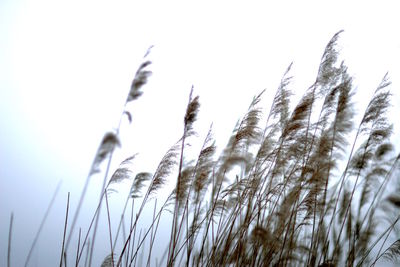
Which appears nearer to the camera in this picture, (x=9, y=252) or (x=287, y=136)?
(x=9, y=252)

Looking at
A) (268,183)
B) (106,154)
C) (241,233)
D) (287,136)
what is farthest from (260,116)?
(106,154)

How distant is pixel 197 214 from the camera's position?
10.9 ft

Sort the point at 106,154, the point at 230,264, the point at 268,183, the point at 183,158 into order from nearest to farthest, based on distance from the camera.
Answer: the point at 106,154
the point at 230,264
the point at 183,158
the point at 268,183

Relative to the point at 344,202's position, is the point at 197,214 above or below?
below

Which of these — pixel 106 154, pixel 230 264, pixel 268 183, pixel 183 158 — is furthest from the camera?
pixel 268 183

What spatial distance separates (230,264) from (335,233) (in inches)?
40.8

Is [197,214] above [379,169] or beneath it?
beneath

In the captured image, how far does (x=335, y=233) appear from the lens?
10.7 ft

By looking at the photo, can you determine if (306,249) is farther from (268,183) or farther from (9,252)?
(9,252)

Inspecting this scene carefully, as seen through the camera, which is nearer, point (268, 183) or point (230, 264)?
point (230, 264)

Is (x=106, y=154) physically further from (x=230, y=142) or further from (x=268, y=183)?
(x=268, y=183)

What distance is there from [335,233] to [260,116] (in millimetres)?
1243

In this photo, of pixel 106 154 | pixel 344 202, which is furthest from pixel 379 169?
pixel 106 154

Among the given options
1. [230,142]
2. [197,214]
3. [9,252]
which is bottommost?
[9,252]
